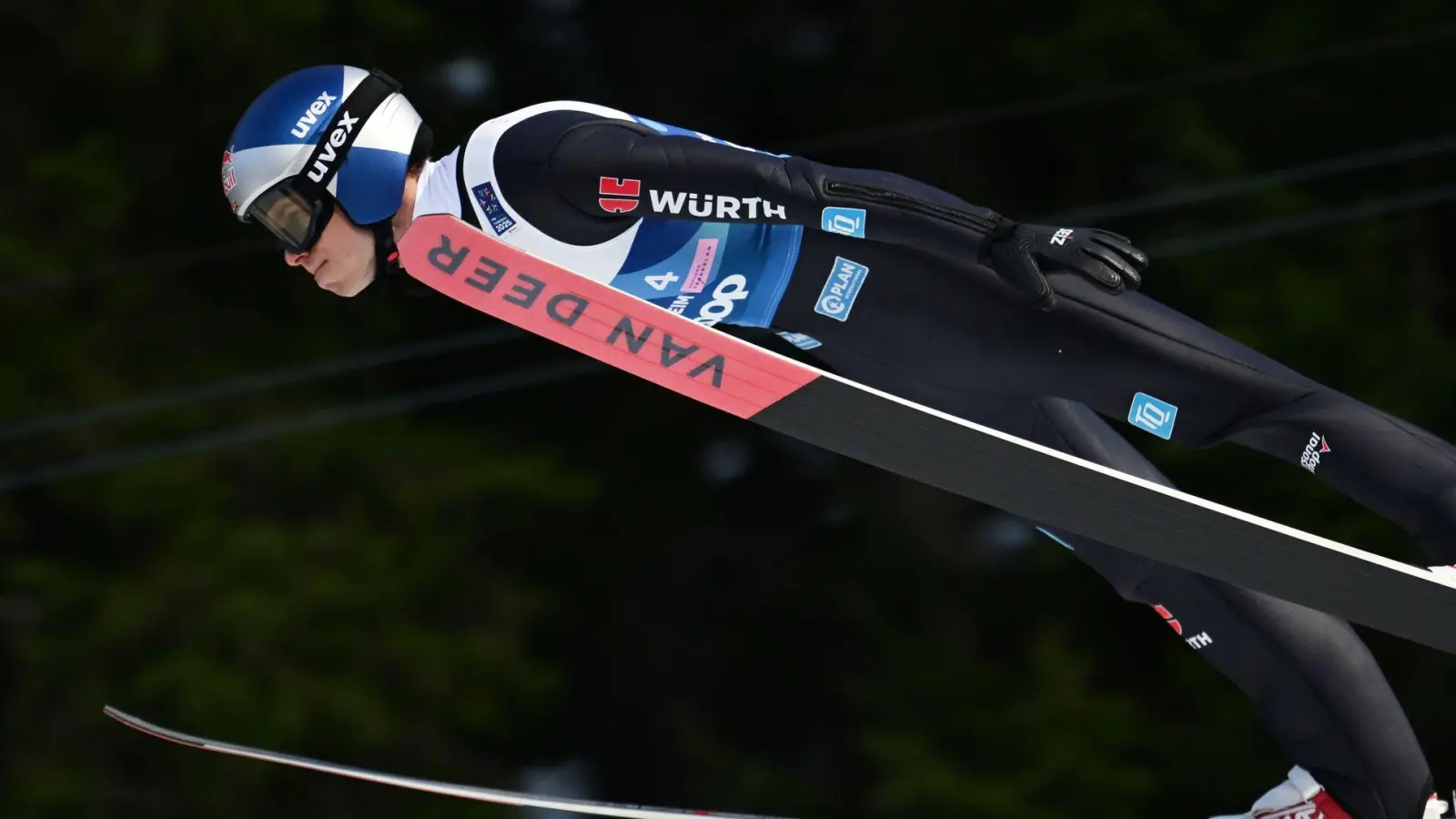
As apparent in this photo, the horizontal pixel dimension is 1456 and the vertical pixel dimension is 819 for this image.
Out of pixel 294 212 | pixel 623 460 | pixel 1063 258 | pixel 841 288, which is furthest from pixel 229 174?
pixel 623 460

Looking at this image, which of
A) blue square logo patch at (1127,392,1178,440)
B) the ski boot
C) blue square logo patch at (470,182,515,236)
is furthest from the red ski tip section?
the ski boot

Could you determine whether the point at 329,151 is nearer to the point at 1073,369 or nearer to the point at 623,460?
the point at 1073,369

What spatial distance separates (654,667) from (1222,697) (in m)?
1.94

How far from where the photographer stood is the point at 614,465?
7156mm

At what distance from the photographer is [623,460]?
7.17 metres

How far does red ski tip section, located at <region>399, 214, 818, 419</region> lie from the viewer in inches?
121

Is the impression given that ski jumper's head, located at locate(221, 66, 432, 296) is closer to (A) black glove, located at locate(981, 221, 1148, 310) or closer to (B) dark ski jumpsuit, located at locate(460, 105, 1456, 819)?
(B) dark ski jumpsuit, located at locate(460, 105, 1456, 819)

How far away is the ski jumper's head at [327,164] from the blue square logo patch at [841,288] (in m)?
0.68

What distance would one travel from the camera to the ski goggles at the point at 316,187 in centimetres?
318

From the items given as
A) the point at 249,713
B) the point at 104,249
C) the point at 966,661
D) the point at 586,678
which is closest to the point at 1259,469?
the point at 966,661

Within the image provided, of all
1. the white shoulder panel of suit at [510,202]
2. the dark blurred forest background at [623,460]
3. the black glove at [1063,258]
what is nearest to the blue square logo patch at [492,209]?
the white shoulder panel of suit at [510,202]

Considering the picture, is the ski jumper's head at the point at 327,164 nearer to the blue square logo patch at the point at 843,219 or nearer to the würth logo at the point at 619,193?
the würth logo at the point at 619,193

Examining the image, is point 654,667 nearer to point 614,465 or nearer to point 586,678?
point 586,678

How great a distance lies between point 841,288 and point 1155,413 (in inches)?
20.7
